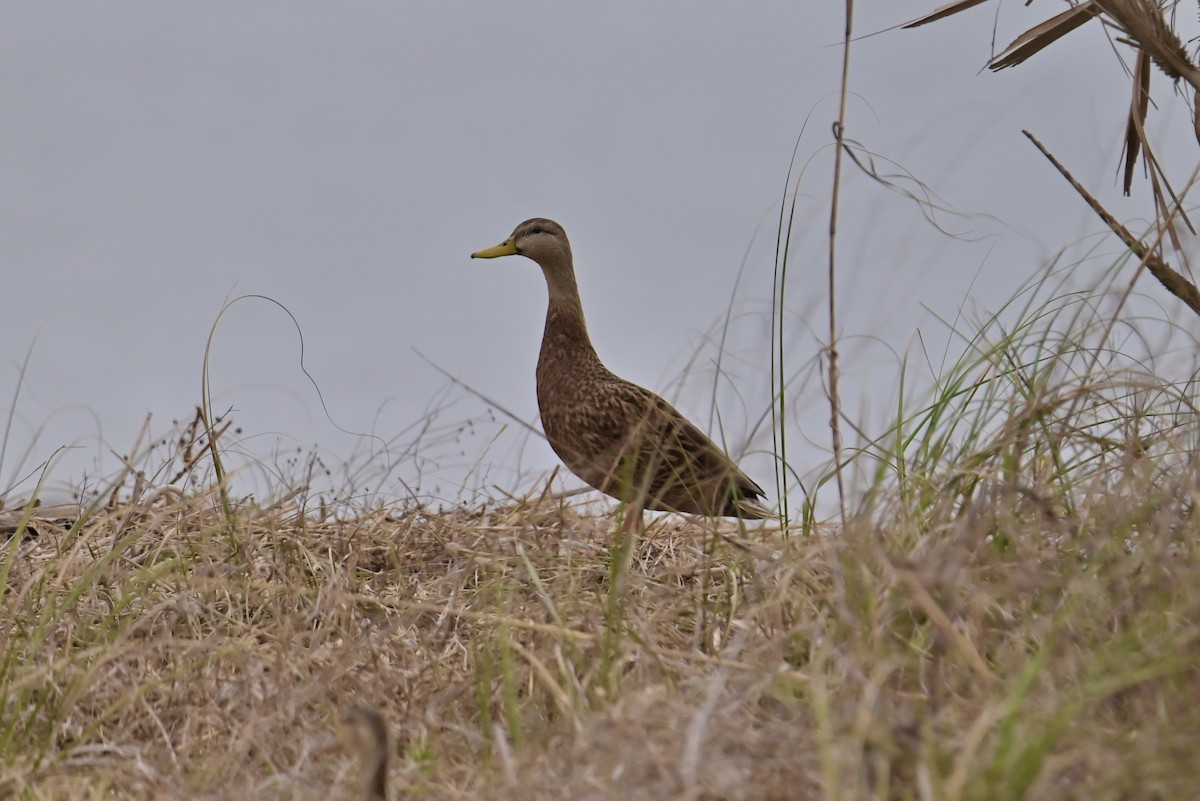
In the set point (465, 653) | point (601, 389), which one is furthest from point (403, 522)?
point (465, 653)

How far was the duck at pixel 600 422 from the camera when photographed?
13.8 feet

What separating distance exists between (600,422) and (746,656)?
2.06 meters

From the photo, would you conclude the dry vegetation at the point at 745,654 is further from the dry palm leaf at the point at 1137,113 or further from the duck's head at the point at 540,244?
the duck's head at the point at 540,244

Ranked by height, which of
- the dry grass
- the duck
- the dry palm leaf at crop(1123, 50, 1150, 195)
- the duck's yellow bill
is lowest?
the dry grass

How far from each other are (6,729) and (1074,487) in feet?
8.80

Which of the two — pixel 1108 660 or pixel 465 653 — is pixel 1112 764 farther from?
pixel 465 653

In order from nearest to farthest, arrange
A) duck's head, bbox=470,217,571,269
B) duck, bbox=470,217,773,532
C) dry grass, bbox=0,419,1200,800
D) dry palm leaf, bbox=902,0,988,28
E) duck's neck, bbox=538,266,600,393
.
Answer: dry grass, bbox=0,419,1200,800 → dry palm leaf, bbox=902,0,988,28 → duck, bbox=470,217,773,532 → duck's neck, bbox=538,266,600,393 → duck's head, bbox=470,217,571,269

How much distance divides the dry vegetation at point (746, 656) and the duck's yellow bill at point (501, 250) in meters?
1.49

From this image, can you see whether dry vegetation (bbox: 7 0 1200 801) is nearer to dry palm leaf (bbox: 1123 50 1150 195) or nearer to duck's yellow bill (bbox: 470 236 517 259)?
dry palm leaf (bbox: 1123 50 1150 195)

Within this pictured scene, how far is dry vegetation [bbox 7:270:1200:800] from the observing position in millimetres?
1814

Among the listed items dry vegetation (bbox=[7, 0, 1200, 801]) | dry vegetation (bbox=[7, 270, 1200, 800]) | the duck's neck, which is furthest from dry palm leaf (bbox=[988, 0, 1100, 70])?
the duck's neck

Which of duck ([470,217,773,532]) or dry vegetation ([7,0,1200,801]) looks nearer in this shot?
dry vegetation ([7,0,1200,801])

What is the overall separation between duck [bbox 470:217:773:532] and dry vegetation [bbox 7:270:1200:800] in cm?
27

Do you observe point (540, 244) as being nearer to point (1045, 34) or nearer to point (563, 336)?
point (563, 336)
